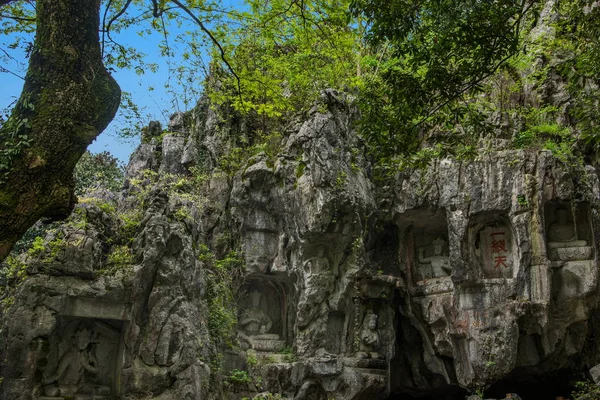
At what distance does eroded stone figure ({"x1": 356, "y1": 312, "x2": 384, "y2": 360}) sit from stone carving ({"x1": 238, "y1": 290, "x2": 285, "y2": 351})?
206 centimetres

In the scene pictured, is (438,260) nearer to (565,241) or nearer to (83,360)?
(565,241)

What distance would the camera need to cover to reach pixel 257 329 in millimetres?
15789

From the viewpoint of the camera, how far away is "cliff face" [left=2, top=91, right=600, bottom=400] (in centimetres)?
1435

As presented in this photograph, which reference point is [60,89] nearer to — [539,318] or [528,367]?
[539,318]

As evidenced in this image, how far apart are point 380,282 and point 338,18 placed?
9.37m

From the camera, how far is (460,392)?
1842cm

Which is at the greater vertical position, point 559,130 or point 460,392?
point 559,130

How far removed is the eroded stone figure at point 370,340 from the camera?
15211 millimetres

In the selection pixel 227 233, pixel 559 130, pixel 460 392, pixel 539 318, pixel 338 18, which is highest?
pixel 559 130

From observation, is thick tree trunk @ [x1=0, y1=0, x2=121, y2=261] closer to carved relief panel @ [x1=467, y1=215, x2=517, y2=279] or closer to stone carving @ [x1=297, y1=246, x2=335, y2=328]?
stone carving @ [x1=297, y1=246, x2=335, y2=328]

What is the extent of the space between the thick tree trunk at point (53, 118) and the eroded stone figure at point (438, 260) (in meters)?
13.8

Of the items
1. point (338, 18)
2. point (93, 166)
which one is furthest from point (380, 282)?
point (93, 166)

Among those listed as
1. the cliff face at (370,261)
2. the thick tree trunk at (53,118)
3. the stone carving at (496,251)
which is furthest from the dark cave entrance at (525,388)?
the thick tree trunk at (53,118)

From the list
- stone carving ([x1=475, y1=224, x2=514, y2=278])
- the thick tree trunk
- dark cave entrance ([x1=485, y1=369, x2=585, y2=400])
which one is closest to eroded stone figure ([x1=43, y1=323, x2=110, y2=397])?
the thick tree trunk
